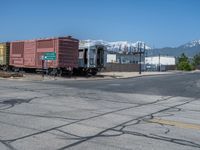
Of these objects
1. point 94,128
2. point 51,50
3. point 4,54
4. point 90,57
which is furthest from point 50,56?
point 94,128

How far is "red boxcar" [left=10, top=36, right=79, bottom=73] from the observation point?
40125 millimetres

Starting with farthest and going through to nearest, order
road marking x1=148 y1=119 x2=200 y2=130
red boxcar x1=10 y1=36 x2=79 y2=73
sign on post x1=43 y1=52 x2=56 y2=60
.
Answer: red boxcar x1=10 y1=36 x2=79 y2=73 → sign on post x1=43 y1=52 x2=56 y2=60 → road marking x1=148 y1=119 x2=200 y2=130

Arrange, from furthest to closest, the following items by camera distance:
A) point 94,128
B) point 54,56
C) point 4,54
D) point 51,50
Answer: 1. point 4,54
2. point 51,50
3. point 54,56
4. point 94,128

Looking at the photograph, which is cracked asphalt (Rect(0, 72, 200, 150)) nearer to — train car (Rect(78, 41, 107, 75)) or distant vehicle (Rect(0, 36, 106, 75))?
distant vehicle (Rect(0, 36, 106, 75))

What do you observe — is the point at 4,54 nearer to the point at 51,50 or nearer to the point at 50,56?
the point at 51,50

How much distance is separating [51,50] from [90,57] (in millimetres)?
4741

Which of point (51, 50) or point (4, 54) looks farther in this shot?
point (4, 54)

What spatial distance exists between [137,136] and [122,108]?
5.63 meters

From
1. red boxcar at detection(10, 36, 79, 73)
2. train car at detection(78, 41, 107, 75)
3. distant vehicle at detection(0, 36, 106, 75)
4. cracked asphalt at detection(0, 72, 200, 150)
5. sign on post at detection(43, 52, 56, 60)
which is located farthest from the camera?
train car at detection(78, 41, 107, 75)

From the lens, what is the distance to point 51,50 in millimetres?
40531

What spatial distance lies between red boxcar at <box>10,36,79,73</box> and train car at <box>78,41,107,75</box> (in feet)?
5.38

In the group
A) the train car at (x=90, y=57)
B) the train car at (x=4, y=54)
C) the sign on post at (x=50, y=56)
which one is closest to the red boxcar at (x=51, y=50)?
the sign on post at (x=50, y=56)

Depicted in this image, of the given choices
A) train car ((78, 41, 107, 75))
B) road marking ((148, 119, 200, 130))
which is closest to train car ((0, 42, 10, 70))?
train car ((78, 41, 107, 75))

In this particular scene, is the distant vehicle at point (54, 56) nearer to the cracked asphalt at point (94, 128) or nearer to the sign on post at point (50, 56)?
the sign on post at point (50, 56)
